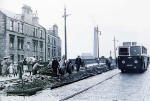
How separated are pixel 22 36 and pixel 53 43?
1679 cm

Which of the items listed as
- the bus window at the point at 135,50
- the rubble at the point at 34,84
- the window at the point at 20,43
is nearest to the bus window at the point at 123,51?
the bus window at the point at 135,50

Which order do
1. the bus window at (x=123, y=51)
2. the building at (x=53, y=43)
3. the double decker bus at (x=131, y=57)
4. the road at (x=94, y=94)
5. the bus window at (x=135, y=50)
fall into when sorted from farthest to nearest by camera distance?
the building at (x=53, y=43) < the bus window at (x=123, y=51) < the bus window at (x=135, y=50) < the double decker bus at (x=131, y=57) < the road at (x=94, y=94)

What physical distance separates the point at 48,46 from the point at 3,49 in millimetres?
19229

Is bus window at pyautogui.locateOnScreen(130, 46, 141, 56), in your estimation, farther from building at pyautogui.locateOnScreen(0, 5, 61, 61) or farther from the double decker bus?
building at pyautogui.locateOnScreen(0, 5, 61, 61)

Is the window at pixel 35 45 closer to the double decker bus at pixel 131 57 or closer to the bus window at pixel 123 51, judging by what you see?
the bus window at pixel 123 51

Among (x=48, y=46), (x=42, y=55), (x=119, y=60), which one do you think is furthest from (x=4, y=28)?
(x=119, y=60)

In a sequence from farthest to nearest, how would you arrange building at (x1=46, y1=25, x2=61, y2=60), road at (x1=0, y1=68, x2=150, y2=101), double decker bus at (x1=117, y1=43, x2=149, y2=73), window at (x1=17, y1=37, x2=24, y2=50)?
building at (x1=46, y1=25, x2=61, y2=60) < window at (x1=17, y1=37, x2=24, y2=50) < double decker bus at (x1=117, y1=43, x2=149, y2=73) < road at (x1=0, y1=68, x2=150, y2=101)

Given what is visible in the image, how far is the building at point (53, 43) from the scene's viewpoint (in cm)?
5961

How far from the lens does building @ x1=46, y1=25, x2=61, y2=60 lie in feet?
196

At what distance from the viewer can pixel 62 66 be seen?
22.0 metres

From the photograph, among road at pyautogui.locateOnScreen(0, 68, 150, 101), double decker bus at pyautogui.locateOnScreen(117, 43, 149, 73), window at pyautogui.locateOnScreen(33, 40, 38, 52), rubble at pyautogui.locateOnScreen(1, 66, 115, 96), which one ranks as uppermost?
window at pyautogui.locateOnScreen(33, 40, 38, 52)

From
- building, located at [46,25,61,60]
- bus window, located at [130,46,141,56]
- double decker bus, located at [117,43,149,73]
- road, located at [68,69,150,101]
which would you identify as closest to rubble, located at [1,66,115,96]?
road, located at [68,69,150,101]

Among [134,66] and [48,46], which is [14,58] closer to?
[48,46]

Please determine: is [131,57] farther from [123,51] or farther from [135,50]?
[123,51]
